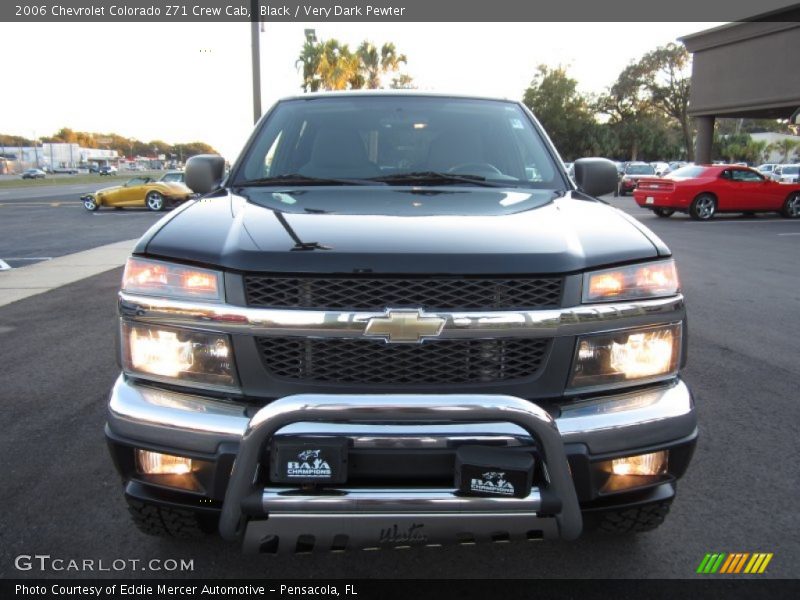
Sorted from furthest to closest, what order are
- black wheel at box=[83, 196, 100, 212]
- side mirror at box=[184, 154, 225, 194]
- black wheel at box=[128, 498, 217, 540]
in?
black wheel at box=[83, 196, 100, 212] < side mirror at box=[184, 154, 225, 194] < black wheel at box=[128, 498, 217, 540]

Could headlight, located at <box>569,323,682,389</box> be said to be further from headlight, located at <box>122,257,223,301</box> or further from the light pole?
the light pole

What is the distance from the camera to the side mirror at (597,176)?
359 cm

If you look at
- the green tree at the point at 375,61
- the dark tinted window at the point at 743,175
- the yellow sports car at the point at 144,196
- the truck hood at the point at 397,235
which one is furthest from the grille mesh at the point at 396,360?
the green tree at the point at 375,61

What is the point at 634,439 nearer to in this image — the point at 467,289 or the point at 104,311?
the point at 467,289

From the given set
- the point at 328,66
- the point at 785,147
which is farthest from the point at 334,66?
the point at 785,147

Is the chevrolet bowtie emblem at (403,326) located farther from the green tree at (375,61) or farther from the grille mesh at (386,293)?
the green tree at (375,61)

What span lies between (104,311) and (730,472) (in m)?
5.94

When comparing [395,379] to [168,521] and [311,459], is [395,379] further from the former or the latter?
[168,521]

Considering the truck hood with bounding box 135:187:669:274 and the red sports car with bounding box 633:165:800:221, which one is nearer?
the truck hood with bounding box 135:187:669:274

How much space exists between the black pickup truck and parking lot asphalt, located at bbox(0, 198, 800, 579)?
0.96 feet

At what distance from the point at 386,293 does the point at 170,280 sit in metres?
0.73

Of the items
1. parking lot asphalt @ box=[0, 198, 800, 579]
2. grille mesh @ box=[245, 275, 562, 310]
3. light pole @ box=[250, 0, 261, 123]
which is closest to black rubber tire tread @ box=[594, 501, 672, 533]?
parking lot asphalt @ box=[0, 198, 800, 579]

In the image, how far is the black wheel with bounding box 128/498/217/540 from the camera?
2243 mm

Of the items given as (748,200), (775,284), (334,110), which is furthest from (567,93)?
(334,110)
